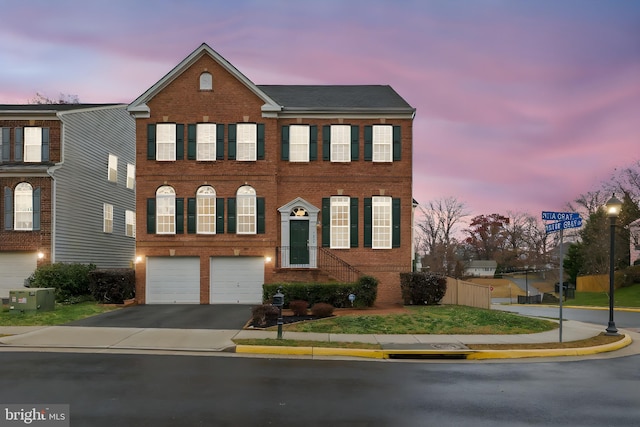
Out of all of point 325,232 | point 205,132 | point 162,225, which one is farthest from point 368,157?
point 162,225

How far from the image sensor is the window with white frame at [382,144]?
26812 mm

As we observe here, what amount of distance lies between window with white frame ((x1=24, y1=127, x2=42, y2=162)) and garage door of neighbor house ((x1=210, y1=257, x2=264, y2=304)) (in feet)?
35.2

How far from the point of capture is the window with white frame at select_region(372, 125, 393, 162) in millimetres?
26812

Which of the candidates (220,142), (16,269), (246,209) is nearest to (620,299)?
(246,209)

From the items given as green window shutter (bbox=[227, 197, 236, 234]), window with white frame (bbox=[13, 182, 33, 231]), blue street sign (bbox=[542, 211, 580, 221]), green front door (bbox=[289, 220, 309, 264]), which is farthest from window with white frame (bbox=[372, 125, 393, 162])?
window with white frame (bbox=[13, 182, 33, 231])

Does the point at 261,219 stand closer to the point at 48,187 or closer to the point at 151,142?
the point at 151,142

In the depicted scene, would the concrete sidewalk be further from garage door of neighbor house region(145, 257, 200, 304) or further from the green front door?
the green front door

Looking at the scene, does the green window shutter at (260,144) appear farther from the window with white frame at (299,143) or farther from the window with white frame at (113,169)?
the window with white frame at (113,169)

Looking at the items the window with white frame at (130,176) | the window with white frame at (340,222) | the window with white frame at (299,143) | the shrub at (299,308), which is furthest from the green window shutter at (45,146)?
the shrub at (299,308)

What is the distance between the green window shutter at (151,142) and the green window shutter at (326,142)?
8139 millimetres

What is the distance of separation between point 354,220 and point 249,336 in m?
12.3

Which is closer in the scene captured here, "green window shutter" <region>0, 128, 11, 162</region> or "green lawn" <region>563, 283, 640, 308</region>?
"green window shutter" <region>0, 128, 11, 162</region>

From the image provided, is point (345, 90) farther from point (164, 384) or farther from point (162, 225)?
point (164, 384)

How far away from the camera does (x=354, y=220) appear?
2659cm
